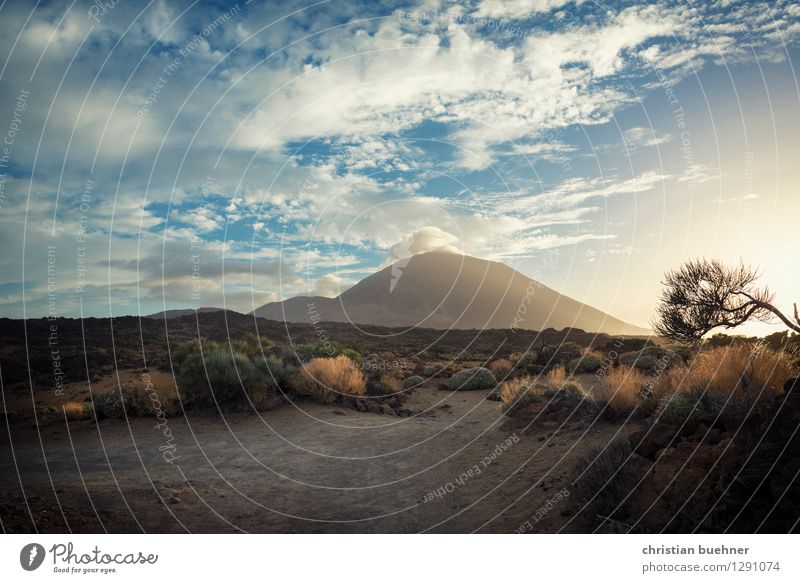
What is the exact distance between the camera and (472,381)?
23812 mm

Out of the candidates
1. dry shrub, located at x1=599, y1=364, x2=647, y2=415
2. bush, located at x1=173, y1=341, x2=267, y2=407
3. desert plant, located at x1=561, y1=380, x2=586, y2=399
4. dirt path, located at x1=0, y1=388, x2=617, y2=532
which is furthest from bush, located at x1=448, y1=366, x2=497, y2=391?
dry shrub, located at x1=599, y1=364, x2=647, y2=415

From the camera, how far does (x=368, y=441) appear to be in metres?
14.0

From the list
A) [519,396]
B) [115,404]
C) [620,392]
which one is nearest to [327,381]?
[115,404]

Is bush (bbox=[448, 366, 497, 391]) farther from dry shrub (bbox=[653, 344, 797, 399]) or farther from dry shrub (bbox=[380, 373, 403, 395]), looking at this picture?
dry shrub (bbox=[653, 344, 797, 399])

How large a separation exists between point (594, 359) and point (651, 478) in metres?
20.1

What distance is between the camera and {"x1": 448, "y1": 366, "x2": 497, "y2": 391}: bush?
2367 centimetres

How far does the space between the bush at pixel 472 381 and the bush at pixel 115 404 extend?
14.2 meters

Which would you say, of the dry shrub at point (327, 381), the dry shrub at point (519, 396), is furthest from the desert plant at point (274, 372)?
the dry shrub at point (519, 396)

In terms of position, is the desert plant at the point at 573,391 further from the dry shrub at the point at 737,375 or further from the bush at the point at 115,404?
the bush at the point at 115,404

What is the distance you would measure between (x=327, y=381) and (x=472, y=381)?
8.22m

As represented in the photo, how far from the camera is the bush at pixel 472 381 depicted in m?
23.7

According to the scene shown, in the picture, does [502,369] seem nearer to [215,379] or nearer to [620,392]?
[620,392]
